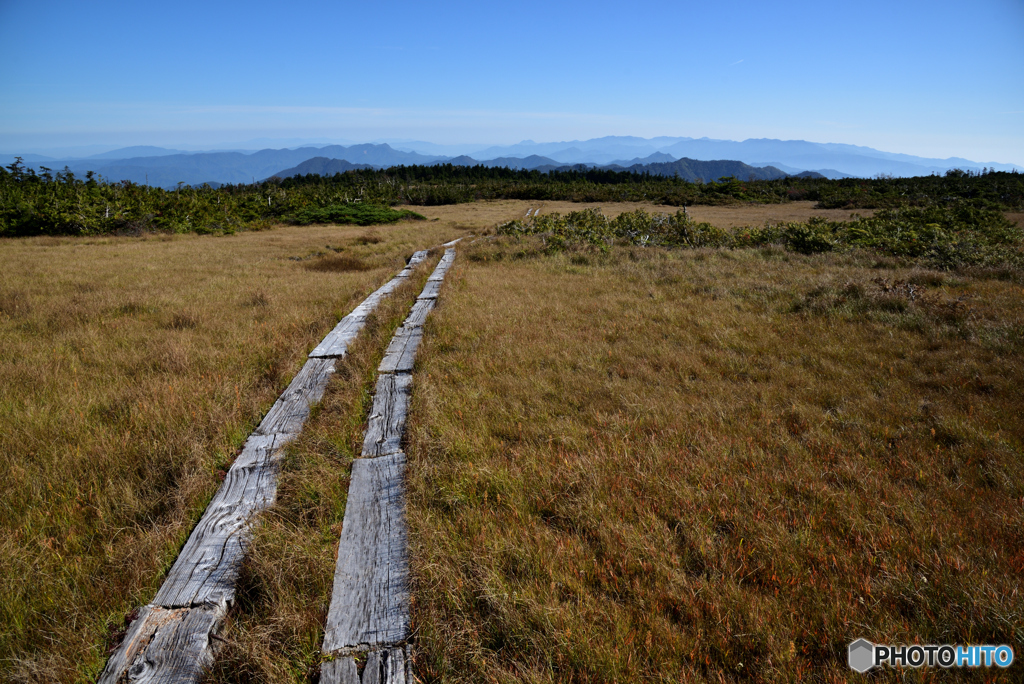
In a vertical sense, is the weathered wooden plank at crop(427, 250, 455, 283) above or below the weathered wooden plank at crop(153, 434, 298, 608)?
above

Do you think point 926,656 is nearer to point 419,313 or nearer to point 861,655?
point 861,655

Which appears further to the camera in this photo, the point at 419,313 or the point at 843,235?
the point at 843,235

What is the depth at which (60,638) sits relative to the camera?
2.35 meters

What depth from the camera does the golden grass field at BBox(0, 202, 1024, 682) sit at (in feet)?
7.86

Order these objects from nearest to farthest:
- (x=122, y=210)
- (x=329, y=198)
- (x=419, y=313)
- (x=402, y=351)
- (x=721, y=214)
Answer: (x=402, y=351)
(x=419, y=313)
(x=122, y=210)
(x=721, y=214)
(x=329, y=198)

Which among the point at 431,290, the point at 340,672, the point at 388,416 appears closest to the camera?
the point at 340,672

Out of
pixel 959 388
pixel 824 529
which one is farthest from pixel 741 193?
pixel 824 529

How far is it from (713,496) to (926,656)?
1389 millimetres

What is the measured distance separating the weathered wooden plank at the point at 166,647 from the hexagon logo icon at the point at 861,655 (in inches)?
124

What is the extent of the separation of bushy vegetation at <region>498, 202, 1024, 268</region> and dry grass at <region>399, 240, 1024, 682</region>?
6.22 metres

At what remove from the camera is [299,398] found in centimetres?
512

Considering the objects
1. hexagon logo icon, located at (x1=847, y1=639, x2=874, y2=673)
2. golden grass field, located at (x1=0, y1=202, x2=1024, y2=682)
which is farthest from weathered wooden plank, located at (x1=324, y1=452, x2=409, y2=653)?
hexagon logo icon, located at (x1=847, y1=639, x2=874, y2=673)

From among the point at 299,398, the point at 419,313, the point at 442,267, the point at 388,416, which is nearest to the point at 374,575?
Answer: the point at 388,416

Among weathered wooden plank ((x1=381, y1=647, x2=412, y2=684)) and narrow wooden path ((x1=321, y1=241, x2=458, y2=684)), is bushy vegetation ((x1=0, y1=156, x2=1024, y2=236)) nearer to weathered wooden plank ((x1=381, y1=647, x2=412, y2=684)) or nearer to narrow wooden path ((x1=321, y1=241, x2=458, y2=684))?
narrow wooden path ((x1=321, y1=241, x2=458, y2=684))
